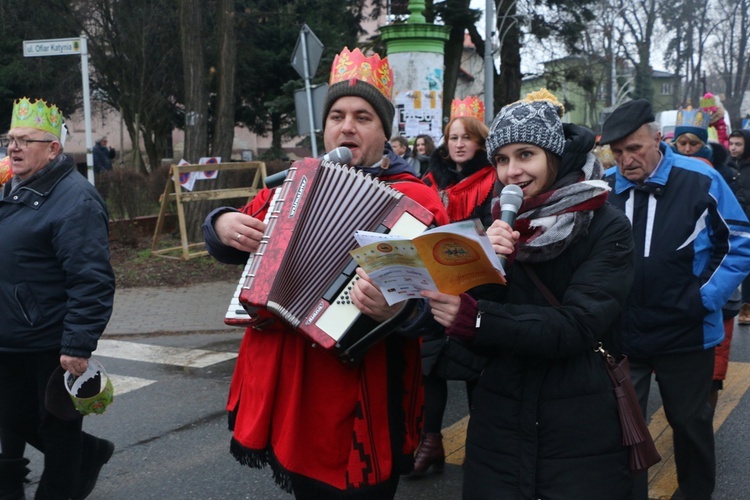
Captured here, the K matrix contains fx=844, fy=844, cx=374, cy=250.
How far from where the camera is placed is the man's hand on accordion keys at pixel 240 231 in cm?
267

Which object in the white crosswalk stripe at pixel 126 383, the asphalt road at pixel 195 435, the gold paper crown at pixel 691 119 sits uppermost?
the gold paper crown at pixel 691 119

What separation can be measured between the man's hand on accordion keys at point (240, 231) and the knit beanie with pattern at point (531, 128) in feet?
2.57

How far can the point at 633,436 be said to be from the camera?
2488mm

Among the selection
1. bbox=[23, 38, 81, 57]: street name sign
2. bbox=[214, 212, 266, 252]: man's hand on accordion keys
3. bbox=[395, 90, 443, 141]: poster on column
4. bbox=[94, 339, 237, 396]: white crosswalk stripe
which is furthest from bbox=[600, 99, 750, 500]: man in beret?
bbox=[395, 90, 443, 141]: poster on column

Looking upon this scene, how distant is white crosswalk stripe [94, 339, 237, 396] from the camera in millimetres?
7611

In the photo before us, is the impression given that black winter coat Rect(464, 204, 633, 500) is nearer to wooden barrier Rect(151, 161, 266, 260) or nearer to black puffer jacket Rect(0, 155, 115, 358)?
black puffer jacket Rect(0, 155, 115, 358)

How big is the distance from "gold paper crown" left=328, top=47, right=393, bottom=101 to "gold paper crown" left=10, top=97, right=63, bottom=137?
6.40 feet

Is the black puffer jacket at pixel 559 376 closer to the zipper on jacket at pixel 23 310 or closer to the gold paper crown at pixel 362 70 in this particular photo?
the gold paper crown at pixel 362 70

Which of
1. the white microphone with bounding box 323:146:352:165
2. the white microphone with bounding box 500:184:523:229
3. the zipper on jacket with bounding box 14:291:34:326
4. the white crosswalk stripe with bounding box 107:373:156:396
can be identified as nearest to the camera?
the white microphone with bounding box 500:184:523:229

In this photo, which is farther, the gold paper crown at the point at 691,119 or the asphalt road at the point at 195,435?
the gold paper crown at the point at 691,119

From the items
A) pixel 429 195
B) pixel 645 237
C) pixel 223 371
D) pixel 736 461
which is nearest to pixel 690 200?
pixel 645 237

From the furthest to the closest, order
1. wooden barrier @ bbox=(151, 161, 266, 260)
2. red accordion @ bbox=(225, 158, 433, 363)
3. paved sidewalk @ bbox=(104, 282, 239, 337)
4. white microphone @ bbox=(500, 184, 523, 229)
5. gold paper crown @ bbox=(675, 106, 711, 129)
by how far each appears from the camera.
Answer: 1. wooden barrier @ bbox=(151, 161, 266, 260)
2. paved sidewalk @ bbox=(104, 282, 239, 337)
3. gold paper crown @ bbox=(675, 106, 711, 129)
4. red accordion @ bbox=(225, 158, 433, 363)
5. white microphone @ bbox=(500, 184, 523, 229)

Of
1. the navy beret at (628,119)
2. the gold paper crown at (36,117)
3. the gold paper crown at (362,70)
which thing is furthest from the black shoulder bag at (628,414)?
the gold paper crown at (36,117)

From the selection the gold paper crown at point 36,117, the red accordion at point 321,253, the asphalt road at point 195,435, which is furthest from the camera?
the asphalt road at point 195,435
